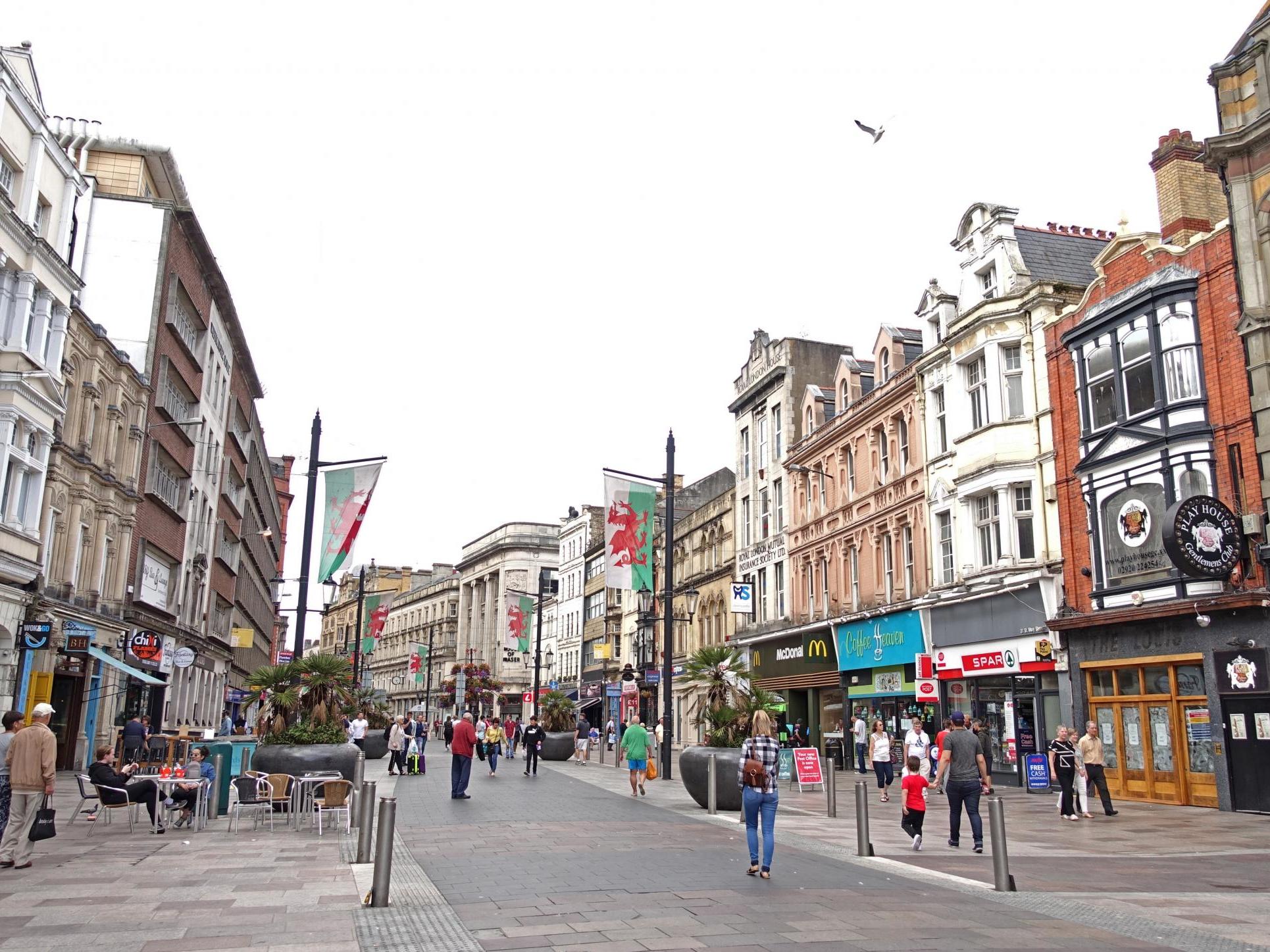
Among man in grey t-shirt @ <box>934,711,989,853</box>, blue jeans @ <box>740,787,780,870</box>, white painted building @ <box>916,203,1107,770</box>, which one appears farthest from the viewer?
white painted building @ <box>916,203,1107,770</box>

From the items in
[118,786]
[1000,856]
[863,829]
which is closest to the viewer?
[1000,856]

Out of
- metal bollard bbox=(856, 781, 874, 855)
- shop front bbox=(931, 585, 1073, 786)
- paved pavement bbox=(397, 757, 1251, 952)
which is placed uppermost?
shop front bbox=(931, 585, 1073, 786)

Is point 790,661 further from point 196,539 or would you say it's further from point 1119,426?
point 196,539

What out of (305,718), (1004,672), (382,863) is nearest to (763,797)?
(382,863)

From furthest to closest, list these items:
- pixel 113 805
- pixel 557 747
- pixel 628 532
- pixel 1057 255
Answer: pixel 557 747
pixel 1057 255
pixel 628 532
pixel 113 805

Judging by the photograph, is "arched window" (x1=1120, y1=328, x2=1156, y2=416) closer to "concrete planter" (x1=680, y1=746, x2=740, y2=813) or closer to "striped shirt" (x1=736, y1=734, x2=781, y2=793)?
"concrete planter" (x1=680, y1=746, x2=740, y2=813)

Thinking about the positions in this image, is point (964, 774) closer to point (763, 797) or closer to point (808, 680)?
point (763, 797)

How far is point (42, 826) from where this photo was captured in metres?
11.2

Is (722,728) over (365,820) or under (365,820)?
over

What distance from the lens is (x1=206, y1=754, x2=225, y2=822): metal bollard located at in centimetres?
1702

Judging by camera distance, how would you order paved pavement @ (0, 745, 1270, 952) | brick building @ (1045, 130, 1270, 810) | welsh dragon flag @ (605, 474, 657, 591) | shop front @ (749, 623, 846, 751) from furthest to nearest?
1. shop front @ (749, 623, 846, 751)
2. welsh dragon flag @ (605, 474, 657, 591)
3. brick building @ (1045, 130, 1270, 810)
4. paved pavement @ (0, 745, 1270, 952)

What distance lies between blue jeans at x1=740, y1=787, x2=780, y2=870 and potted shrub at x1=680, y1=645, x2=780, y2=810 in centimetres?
742

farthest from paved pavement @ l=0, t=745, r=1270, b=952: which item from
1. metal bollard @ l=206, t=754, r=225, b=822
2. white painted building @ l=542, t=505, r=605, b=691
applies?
white painted building @ l=542, t=505, r=605, b=691

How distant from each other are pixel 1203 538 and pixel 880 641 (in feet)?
48.8
